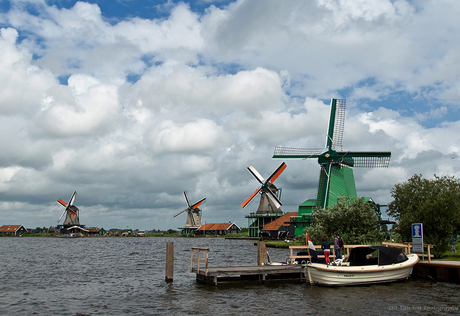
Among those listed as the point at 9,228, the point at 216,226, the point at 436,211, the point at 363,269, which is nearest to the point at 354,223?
the point at 436,211

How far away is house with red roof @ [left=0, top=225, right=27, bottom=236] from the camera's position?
15350cm

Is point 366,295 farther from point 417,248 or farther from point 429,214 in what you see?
point 429,214

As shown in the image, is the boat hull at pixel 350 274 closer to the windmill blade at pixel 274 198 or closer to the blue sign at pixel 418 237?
the blue sign at pixel 418 237

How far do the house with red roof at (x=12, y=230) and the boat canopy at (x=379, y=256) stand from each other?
164656mm

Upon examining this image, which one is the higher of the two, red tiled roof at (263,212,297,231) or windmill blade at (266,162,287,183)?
windmill blade at (266,162,287,183)

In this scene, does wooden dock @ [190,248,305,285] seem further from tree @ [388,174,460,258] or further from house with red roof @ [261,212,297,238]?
house with red roof @ [261,212,297,238]

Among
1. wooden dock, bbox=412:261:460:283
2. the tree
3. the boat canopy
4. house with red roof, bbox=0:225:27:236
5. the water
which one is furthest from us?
house with red roof, bbox=0:225:27:236

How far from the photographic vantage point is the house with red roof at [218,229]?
434ft

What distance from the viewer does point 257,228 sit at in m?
96.8

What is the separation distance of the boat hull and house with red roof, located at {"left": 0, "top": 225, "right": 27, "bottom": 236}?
538 ft

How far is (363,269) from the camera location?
19.0 metres

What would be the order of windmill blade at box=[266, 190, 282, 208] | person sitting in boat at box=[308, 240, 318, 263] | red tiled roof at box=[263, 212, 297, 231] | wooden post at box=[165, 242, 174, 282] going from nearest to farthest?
person sitting in boat at box=[308, 240, 318, 263] < wooden post at box=[165, 242, 174, 282] < red tiled roof at box=[263, 212, 297, 231] < windmill blade at box=[266, 190, 282, 208]

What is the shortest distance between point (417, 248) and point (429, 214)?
5.26m

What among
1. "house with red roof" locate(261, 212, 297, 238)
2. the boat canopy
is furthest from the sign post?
"house with red roof" locate(261, 212, 297, 238)
